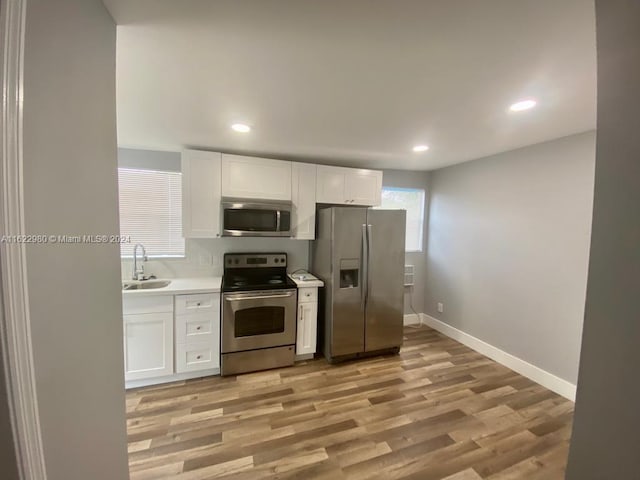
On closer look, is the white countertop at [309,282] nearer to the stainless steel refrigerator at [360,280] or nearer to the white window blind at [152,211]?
the stainless steel refrigerator at [360,280]

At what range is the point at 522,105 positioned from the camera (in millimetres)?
1705

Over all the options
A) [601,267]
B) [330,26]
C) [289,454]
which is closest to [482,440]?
[289,454]

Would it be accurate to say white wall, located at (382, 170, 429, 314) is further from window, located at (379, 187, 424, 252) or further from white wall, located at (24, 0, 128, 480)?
white wall, located at (24, 0, 128, 480)

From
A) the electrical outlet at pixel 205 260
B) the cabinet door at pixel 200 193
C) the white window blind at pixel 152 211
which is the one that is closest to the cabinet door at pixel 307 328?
the electrical outlet at pixel 205 260

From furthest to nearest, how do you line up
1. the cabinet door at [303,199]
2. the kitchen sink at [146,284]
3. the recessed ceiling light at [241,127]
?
1. the cabinet door at [303,199]
2. the kitchen sink at [146,284]
3. the recessed ceiling light at [241,127]

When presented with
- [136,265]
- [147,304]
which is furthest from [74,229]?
[136,265]

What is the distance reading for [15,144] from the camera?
0.52 m

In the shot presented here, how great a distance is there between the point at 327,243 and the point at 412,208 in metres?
1.79

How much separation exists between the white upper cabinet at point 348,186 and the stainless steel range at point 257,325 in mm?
1186

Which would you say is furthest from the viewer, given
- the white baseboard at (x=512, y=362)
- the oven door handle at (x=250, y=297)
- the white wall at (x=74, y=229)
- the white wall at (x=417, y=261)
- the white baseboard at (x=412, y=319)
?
the white baseboard at (x=412, y=319)

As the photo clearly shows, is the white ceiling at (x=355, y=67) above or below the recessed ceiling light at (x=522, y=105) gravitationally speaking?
below

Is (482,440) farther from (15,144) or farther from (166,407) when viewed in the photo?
(15,144)

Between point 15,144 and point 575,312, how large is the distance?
141 inches

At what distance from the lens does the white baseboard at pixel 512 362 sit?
7.93 feet
